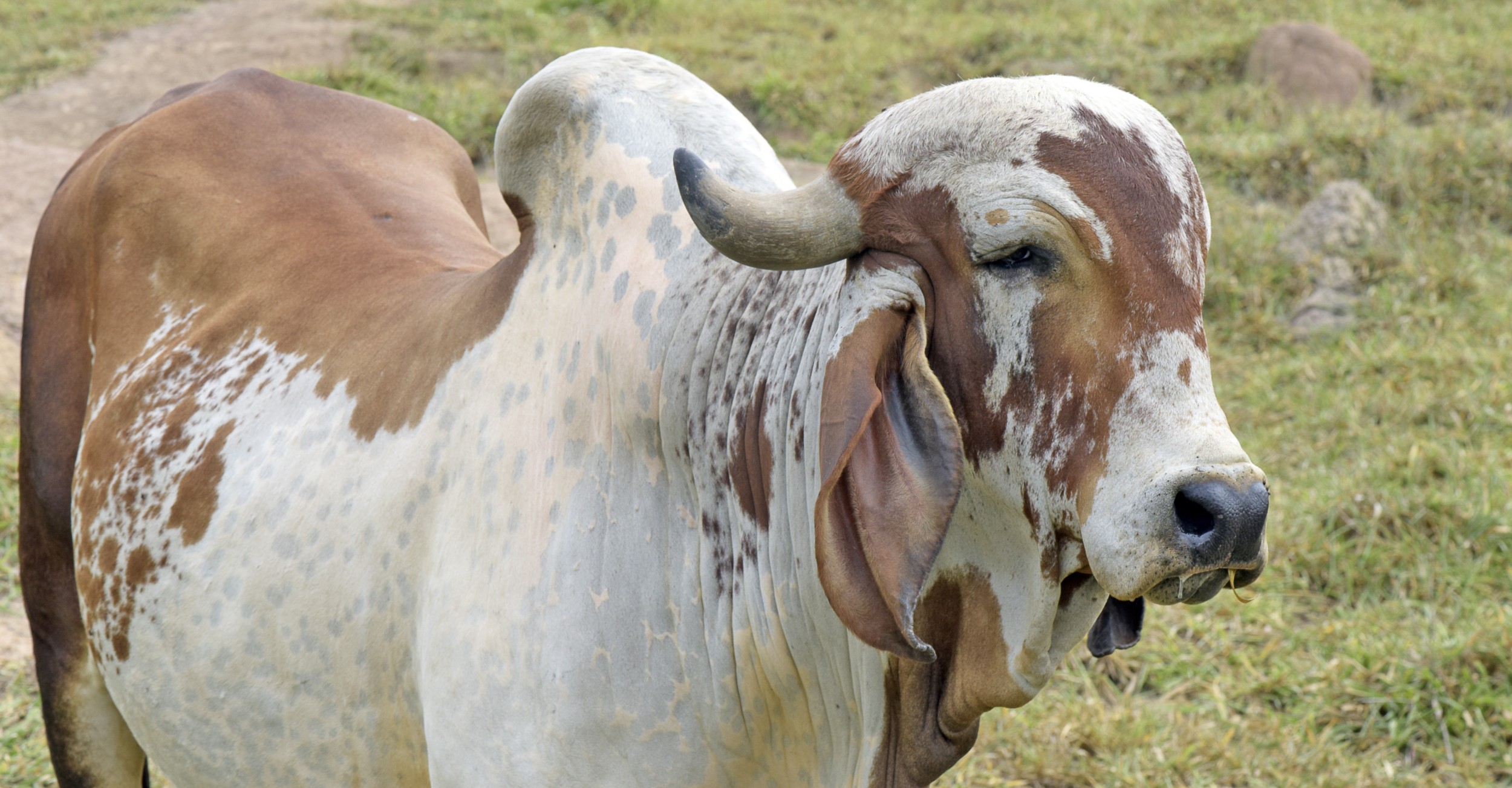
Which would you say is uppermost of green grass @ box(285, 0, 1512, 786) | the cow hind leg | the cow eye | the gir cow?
the cow eye

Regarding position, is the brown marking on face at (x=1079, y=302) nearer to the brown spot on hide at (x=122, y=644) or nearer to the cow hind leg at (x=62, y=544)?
the brown spot on hide at (x=122, y=644)

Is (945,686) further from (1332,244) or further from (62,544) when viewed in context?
(1332,244)

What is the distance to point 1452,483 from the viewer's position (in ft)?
13.3

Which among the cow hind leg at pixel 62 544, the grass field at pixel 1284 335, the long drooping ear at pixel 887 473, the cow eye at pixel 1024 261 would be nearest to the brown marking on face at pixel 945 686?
the long drooping ear at pixel 887 473

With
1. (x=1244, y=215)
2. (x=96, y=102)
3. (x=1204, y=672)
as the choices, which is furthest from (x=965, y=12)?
(x=1204, y=672)

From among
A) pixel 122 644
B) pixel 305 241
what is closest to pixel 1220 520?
pixel 305 241

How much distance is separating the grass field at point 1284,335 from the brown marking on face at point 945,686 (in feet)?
4.89

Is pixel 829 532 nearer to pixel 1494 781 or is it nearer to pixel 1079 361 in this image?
pixel 1079 361

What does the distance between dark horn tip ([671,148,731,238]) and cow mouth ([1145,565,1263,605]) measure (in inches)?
22.2

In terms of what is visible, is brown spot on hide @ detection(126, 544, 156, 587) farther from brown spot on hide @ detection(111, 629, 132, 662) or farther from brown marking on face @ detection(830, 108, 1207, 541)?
brown marking on face @ detection(830, 108, 1207, 541)

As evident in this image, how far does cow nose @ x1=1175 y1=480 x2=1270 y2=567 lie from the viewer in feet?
4.11

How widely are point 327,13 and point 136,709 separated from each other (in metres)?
7.34

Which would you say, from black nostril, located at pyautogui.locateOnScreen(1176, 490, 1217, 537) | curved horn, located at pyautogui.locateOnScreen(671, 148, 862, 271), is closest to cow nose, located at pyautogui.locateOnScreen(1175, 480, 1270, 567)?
black nostril, located at pyautogui.locateOnScreen(1176, 490, 1217, 537)

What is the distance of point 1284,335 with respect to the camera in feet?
17.2
